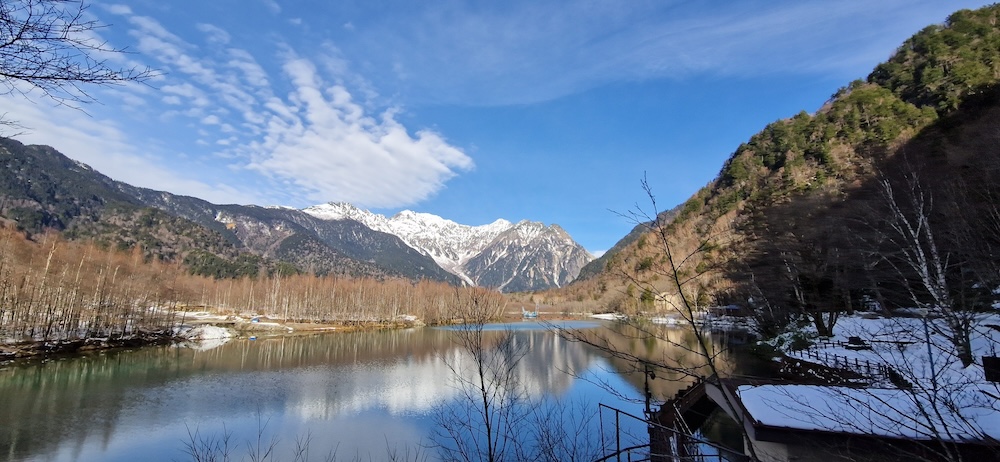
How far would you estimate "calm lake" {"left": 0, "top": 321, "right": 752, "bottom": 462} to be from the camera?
43.7 ft

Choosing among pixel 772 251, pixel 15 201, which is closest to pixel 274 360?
pixel 772 251

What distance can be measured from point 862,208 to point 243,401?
26.7 metres

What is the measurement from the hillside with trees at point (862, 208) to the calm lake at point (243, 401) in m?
3.47

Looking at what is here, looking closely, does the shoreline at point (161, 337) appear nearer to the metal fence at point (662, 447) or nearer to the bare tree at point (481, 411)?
the bare tree at point (481, 411)

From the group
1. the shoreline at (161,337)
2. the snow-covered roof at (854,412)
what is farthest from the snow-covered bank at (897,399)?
the shoreline at (161,337)

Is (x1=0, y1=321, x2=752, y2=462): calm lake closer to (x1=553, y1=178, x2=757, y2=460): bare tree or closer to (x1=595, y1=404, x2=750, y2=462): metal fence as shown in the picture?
(x1=595, y1=404, x2=750, y2=462): metal fence

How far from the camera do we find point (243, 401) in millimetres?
19125

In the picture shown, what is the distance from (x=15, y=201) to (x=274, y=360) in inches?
6552

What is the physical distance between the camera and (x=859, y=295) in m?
29.7

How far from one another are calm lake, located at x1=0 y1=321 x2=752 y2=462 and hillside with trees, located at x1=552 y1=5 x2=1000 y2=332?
11.4 ft

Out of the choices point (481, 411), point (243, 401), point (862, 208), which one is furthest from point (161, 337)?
point (862, 208)

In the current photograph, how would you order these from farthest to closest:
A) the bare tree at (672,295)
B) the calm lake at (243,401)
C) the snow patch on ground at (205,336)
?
1. the snow patch on ground at (205,336)
2. the calm lake at (243,401)
3. the bare tree at (672,295)

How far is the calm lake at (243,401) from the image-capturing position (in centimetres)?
1332

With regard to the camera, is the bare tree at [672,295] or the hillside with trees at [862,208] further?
the hillside with trees at [862,208]
